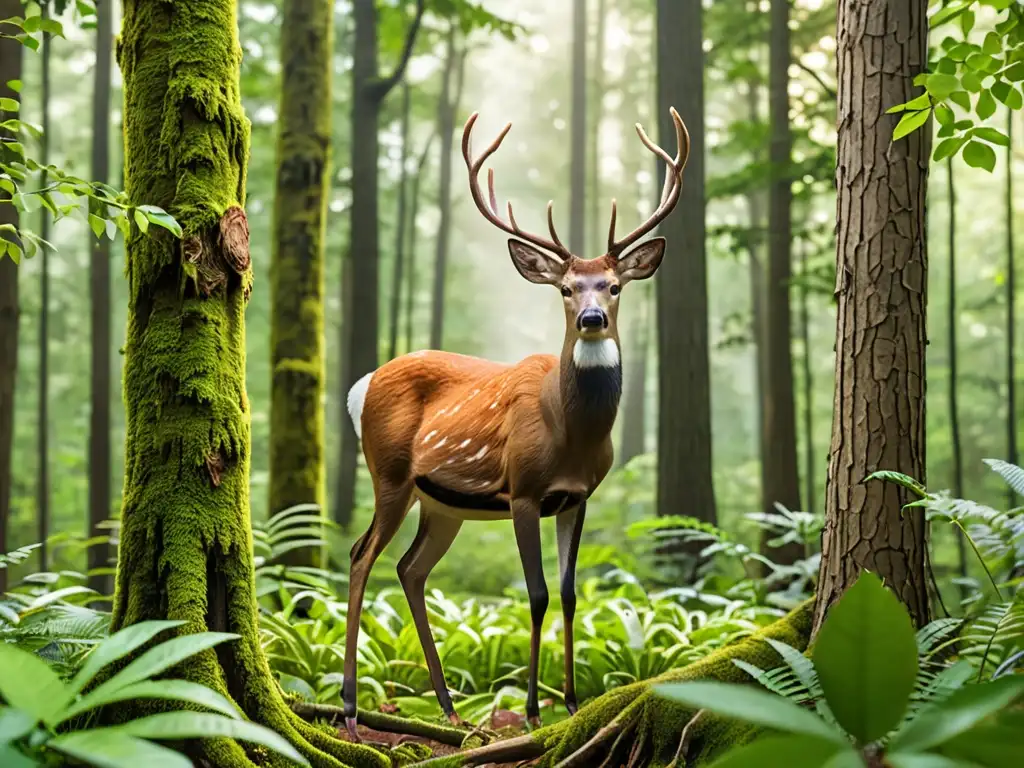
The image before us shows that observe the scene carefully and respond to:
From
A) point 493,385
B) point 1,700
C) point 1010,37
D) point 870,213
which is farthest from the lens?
point 493,385

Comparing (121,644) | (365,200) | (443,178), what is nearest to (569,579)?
(121,644)

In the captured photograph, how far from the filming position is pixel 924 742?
4.75 ft

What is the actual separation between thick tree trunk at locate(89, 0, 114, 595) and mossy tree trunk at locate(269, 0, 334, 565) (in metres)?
2.76

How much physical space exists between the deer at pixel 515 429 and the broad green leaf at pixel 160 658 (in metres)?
1.67

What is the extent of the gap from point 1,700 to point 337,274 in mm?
16513

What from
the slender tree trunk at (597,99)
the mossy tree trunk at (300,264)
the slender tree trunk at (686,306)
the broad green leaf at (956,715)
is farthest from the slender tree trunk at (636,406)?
the broad green leaf at (956,715)

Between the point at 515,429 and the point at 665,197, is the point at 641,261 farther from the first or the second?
the point at 515,429

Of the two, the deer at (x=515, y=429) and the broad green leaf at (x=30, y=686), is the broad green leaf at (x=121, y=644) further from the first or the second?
the deer at (x=515, y=429)

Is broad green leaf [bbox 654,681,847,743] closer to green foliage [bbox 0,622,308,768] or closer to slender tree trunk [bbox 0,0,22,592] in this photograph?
green foliage [bbox 0,622,308,768]

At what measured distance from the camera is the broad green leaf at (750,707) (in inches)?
55.3

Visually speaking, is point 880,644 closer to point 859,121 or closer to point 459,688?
point 859,121

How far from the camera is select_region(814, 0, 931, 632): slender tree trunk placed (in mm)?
3246

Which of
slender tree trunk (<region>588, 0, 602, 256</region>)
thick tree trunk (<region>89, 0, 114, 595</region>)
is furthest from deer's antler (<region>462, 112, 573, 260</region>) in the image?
slender tree trunk (<region>588, 0, 602, 256</region>)

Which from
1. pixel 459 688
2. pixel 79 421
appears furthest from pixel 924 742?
pixel 79 421
